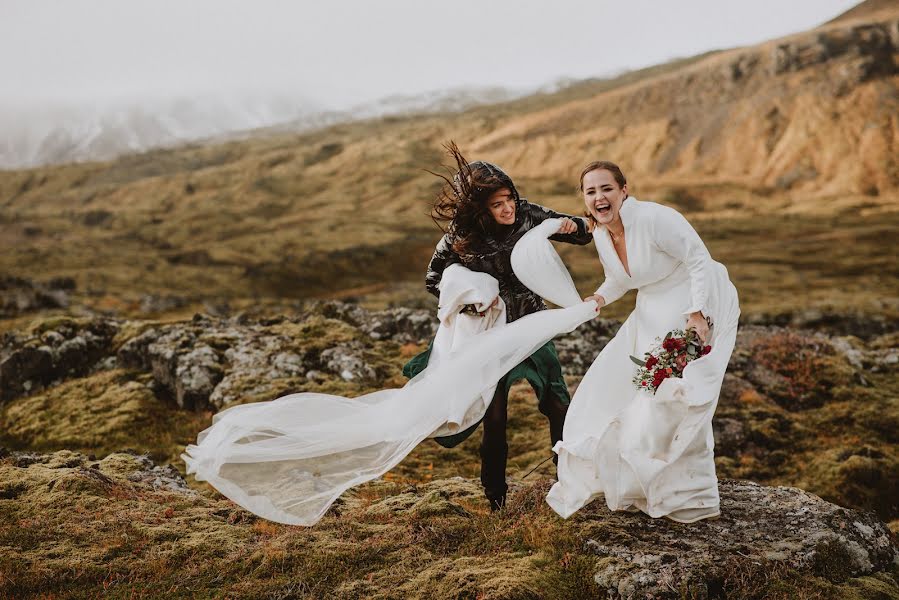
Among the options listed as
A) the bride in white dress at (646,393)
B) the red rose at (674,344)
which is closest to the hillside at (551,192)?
the bride in white dress at (646,393)

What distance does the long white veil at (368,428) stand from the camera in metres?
5.68

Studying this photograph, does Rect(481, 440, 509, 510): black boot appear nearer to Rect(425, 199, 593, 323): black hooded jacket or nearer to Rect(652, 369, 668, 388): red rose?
Rect(425, 199, 593, 323): black hooded jacket

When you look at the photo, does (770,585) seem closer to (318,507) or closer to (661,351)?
(661,351)

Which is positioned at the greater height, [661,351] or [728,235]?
[661,351]

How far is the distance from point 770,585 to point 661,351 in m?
1.88

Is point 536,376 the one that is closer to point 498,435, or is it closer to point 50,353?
point 498,435

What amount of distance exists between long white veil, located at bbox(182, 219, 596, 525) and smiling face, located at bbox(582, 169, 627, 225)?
59cm

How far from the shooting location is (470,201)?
5.94 m

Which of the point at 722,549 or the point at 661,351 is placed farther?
the point at 661,351

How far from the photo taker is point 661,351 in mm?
5328

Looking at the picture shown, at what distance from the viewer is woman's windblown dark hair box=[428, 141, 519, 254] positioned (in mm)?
5836

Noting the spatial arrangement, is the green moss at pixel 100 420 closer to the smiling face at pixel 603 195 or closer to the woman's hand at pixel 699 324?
the smiling face at pixel 603 195

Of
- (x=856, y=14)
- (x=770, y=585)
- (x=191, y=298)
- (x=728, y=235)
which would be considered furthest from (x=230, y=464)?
(x=856, y=14)

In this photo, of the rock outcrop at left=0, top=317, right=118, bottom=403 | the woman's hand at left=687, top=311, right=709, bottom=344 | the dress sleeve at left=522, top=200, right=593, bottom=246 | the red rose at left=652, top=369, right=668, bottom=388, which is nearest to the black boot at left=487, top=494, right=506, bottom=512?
the red rose at left=652, top=369, right=668, bottom=388
